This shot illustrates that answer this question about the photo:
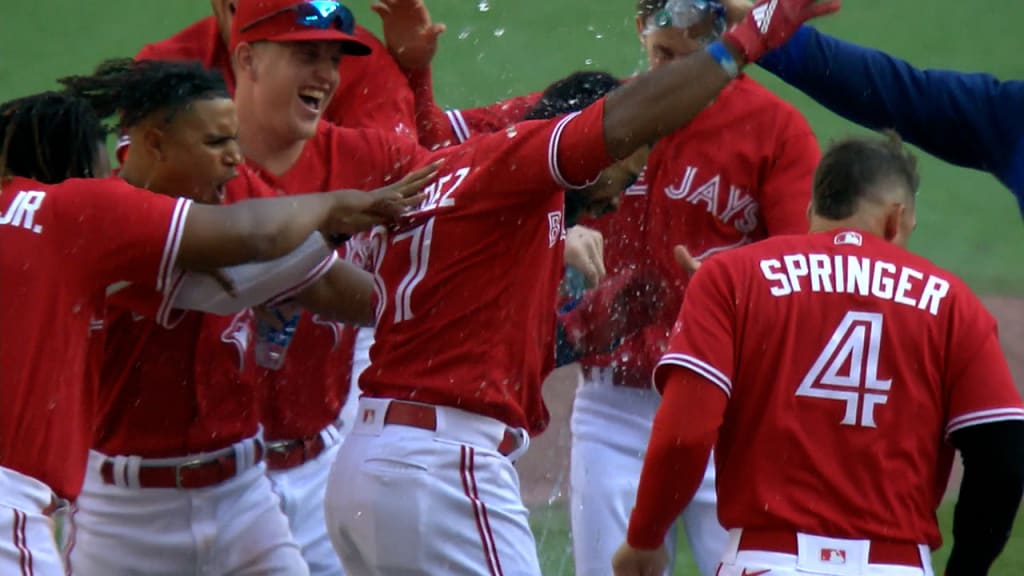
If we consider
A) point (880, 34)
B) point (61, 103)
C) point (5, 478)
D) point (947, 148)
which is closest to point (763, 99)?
point (947, 148)

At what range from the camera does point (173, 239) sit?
11.1 ft

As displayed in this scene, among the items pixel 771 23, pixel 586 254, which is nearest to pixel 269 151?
pixel 586 254

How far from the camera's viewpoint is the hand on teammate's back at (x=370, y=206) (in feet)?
12.1

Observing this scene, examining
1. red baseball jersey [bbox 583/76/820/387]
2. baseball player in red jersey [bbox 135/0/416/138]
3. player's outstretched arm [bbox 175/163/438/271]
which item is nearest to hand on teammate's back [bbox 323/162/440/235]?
player's outstretched arm [bbox 175/163/438/271]

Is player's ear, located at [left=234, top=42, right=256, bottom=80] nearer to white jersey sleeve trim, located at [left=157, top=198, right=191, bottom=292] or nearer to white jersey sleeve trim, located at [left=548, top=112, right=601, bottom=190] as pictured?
white jersey sleeve trim, located at [left=157, top=198, right=191, bottom=292]

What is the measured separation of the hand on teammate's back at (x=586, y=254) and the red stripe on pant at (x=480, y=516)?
0.83m

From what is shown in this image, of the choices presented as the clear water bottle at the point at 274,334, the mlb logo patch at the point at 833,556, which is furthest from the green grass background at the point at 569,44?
the mlb logo patch at the point at 833,556

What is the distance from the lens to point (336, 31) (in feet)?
14.4

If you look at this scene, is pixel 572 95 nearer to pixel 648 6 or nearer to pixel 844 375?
pixel 648 6

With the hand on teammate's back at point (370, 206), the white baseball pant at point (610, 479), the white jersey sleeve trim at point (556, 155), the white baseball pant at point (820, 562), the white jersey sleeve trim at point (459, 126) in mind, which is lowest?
the white baseball pant at point (610, 479)

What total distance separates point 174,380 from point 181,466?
0.23 m

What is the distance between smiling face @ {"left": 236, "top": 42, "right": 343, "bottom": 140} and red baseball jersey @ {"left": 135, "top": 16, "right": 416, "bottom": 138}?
394mm

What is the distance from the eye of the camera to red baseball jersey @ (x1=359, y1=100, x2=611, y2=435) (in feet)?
11.9

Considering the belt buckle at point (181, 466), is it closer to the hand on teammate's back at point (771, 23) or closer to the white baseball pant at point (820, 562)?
the white baseball pant at point (820, 562)
